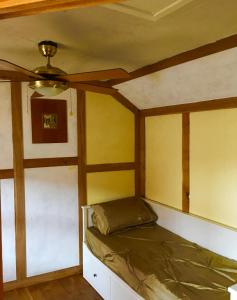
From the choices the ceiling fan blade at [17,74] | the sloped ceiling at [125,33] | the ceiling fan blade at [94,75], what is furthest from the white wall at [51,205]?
the ceiling fan blade at [94,75]

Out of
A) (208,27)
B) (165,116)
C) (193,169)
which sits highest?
(208,27)

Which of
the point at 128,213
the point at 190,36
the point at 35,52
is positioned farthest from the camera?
the point at 128,213

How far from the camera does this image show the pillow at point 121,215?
296cm

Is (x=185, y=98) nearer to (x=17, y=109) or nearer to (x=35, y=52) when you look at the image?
(x=35, y=52)

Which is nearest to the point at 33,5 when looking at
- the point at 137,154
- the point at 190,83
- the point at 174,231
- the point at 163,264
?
the point at 190,83

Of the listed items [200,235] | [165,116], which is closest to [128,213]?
[200,235]

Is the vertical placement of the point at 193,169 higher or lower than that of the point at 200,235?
higher

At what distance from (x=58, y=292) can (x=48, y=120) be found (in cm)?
187

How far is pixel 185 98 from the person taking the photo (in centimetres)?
276

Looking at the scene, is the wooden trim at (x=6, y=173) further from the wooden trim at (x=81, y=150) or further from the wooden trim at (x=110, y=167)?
the wooden trim at (x=110, y=167)

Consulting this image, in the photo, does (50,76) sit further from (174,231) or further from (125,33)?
(174,231)

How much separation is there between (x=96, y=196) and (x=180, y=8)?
2426 mm

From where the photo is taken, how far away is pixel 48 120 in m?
3.02

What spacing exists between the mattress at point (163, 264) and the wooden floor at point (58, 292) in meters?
0.41
